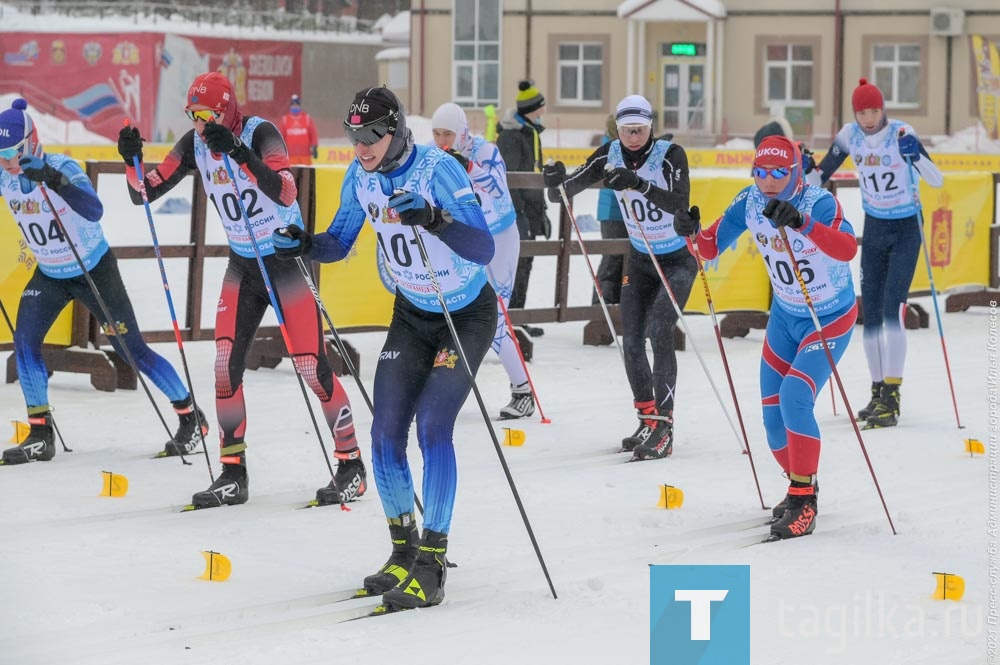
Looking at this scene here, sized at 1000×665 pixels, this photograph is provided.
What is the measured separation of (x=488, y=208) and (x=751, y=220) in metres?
3.11

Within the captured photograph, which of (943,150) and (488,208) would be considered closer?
(488,208)

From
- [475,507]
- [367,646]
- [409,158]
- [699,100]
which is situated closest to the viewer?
[367,646]

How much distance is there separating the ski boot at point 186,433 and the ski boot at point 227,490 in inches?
38.9

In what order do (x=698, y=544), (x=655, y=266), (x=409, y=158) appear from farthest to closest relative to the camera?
(x=655, y=266), (x=698, y=544), (x=409, y=158)

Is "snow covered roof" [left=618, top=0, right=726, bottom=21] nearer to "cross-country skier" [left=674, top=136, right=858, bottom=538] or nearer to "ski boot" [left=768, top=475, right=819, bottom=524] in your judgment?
"cross-country skier" [left=674, top=136, right=858, bottom=538]

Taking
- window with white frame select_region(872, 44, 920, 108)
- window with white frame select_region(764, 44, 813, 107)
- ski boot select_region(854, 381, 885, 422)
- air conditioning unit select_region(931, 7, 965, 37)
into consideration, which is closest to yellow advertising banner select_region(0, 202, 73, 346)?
ski boot select_region(854, 381, 885, 422)

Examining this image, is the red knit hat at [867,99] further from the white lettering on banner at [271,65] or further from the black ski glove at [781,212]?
the white lettering on banner at [271,65]

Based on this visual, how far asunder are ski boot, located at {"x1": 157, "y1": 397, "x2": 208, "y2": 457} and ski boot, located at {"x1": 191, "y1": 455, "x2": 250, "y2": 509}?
99 centimetres

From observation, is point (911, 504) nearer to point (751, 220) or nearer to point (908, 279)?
point (751, 220)

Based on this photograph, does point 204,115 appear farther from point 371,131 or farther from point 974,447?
point 974,447

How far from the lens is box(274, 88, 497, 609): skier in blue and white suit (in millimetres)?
5078

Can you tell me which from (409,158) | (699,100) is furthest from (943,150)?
(409,158)

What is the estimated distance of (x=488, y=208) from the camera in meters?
9.16

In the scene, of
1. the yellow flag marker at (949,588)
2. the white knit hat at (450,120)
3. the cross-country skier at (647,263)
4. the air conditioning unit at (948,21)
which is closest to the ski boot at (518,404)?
the cross-country skier at (647,263)
